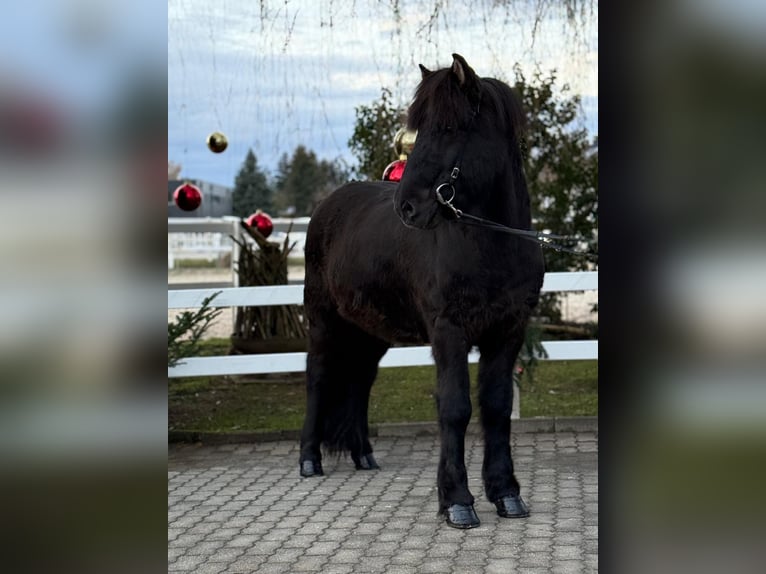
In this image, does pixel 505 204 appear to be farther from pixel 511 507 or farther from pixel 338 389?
pixel 338 389

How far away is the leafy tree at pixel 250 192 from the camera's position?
13.1 m

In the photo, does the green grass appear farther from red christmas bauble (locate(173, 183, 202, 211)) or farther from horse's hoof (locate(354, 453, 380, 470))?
red christmas bauble (locate(173, 183, 202, 211))

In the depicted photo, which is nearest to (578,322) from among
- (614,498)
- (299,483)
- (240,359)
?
(240,359)

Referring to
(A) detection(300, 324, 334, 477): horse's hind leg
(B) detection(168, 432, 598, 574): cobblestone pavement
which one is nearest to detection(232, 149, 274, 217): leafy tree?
(A) detection(300, 324, 334, 477): horse's hind leg

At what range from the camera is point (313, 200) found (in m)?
14.1

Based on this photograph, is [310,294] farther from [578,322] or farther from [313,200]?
[313,200]

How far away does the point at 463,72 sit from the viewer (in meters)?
4.32

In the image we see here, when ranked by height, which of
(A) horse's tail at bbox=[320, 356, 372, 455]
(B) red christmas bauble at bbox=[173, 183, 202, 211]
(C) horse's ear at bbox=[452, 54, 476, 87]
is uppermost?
(C) horse's ear at bbox=[452, 54, 476, 87]

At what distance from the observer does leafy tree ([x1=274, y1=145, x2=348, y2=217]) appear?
38.3ft

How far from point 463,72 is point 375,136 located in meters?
4.52

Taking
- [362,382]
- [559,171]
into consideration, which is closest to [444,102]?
[362,382]

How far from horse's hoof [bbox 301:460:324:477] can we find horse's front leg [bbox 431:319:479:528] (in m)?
1.49

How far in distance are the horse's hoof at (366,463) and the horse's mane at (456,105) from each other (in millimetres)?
2429

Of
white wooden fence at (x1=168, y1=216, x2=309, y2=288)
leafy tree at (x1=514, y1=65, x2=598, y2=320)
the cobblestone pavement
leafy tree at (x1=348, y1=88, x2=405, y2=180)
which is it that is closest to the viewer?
the cobblestone pavement
